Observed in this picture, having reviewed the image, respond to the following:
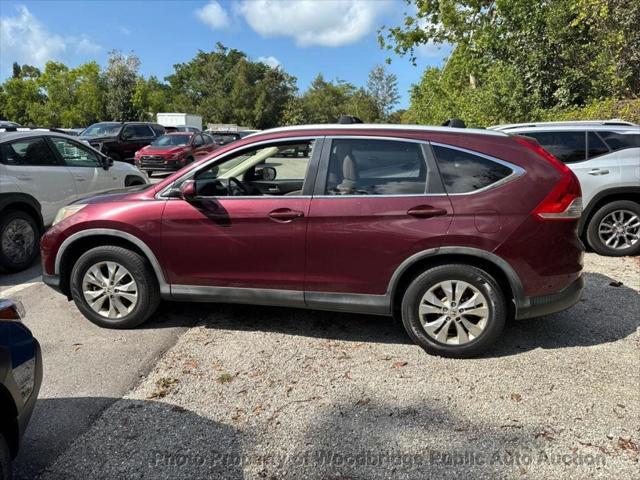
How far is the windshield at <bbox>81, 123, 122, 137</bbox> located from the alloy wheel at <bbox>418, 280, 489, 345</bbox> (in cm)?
1706

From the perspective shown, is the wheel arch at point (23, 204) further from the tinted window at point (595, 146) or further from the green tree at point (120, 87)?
the green tree at point (120, 87)

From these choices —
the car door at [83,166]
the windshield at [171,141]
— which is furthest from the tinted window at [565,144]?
the windshield at [171,141]

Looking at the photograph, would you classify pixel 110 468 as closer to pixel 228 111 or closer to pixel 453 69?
pixel 453 69

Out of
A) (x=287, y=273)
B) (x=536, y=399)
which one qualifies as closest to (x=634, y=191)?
(x=536, y=399)

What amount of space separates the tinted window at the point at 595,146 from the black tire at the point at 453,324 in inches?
160

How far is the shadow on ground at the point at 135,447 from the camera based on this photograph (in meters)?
2.57

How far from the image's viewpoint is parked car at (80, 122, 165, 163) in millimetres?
17422

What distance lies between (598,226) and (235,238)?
5.18 metres

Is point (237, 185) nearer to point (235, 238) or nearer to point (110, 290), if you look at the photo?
point (235, 238)

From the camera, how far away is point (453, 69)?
21.5 meters

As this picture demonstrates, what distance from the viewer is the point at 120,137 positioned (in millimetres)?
17766

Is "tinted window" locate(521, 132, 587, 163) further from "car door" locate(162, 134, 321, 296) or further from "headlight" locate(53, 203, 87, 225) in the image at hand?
"headlight" locate(53, 203, 87, 225)

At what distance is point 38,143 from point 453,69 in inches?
740

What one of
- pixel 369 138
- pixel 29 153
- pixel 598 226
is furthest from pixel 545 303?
pixel 29 153
